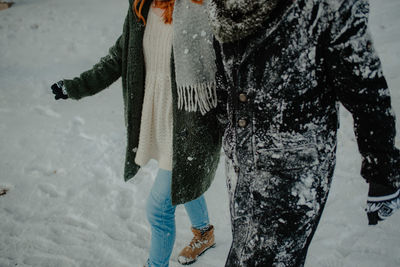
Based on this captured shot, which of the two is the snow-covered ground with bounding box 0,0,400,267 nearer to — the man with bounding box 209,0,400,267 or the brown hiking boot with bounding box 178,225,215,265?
the brown hiking boot with bounding box 178,225,215,265

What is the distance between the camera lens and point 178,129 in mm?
→ 1576

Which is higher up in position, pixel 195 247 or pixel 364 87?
pixel 364 87

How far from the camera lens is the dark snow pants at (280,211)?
1.18 metres

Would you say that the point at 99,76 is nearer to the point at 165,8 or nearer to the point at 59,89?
the point at 59,89

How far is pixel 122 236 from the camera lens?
2439 mm

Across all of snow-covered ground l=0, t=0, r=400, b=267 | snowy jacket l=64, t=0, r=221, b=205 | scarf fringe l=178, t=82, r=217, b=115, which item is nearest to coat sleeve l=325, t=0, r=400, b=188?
scarf fringe l=178, t=82, r=217, b=115

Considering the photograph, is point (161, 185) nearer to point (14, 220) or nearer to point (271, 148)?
point (271, 148)

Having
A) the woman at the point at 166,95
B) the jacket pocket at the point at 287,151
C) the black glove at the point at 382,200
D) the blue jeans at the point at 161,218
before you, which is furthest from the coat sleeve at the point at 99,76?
the black glove at the point at 382,200

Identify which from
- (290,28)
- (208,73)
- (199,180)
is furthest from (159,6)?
(199,180)

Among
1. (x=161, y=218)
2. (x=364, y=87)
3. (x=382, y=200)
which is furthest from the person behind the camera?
(x=161, y=218)

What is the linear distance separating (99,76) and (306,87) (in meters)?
1.24

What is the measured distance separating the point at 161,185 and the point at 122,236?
974 mm

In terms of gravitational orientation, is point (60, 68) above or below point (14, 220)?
above

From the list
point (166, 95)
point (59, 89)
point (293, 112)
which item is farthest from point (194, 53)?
point (59, 89)
